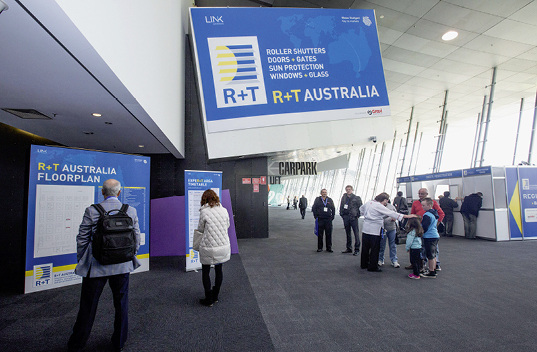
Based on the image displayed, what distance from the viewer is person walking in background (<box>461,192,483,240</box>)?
→ 27.5 ft

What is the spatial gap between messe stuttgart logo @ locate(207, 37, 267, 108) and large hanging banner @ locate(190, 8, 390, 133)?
A: 0.06 feet

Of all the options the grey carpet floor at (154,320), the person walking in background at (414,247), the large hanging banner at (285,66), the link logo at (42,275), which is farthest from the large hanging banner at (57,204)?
the person walking in background at (414,247)

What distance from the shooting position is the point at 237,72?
215 inches

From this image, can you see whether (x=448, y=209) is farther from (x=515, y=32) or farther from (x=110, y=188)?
(x=110, y=188)

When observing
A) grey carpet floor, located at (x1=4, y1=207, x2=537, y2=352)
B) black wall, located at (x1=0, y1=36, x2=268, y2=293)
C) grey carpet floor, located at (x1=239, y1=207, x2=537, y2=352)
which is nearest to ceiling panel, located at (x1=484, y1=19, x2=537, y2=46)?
grey carpet floor, located at (x1=239, y1=207, x2=537, y2=352)

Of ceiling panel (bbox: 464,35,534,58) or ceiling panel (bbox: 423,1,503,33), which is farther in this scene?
ceiling panel (bbox: 464,35,534,58)

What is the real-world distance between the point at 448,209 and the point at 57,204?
402 inches

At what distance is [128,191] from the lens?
5070 millimetres

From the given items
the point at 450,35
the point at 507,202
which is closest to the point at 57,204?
the point at 450,35

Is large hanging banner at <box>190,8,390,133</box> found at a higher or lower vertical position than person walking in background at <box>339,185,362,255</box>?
higher

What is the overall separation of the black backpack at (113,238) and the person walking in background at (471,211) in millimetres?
9451

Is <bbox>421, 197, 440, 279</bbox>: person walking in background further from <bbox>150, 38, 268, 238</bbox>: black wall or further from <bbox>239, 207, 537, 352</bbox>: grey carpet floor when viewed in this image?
<bbox>150, 38, 268, 238</bbox>: black wall

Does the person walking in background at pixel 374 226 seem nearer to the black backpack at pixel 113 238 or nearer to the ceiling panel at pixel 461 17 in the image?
the black backpack at pixel 113 238

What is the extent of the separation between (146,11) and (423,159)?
1541 cm
